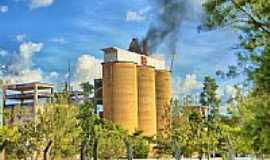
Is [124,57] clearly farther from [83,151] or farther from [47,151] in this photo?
[47,151]

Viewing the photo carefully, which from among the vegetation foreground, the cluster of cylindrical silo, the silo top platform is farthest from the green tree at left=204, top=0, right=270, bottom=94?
the silo top platform

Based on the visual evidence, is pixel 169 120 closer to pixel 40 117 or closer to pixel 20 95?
pixel 40 117

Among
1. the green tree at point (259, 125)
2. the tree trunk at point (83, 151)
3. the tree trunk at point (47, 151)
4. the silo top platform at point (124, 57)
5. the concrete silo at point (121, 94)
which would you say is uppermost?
the silo top platform at point (124, 57)

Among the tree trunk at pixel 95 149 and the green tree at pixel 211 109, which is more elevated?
the green tree at pixel 211 109

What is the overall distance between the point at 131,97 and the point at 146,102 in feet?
15.9

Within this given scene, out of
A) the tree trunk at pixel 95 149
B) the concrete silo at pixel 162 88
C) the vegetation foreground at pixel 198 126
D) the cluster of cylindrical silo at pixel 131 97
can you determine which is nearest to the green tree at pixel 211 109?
the vegetation foreground at pixel 198 126

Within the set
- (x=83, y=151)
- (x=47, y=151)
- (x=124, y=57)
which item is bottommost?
(x=83, y=151)

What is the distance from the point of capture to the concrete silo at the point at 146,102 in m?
82.2

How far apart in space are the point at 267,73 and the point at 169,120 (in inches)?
1490

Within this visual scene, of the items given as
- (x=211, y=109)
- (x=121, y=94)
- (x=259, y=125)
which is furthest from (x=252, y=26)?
(x=121, y=94)

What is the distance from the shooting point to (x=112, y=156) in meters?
46.2

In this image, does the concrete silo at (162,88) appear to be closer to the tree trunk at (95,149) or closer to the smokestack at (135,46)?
the smokestack at (135,46)

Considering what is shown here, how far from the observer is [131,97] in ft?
260

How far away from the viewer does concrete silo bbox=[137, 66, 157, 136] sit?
3236 inches
